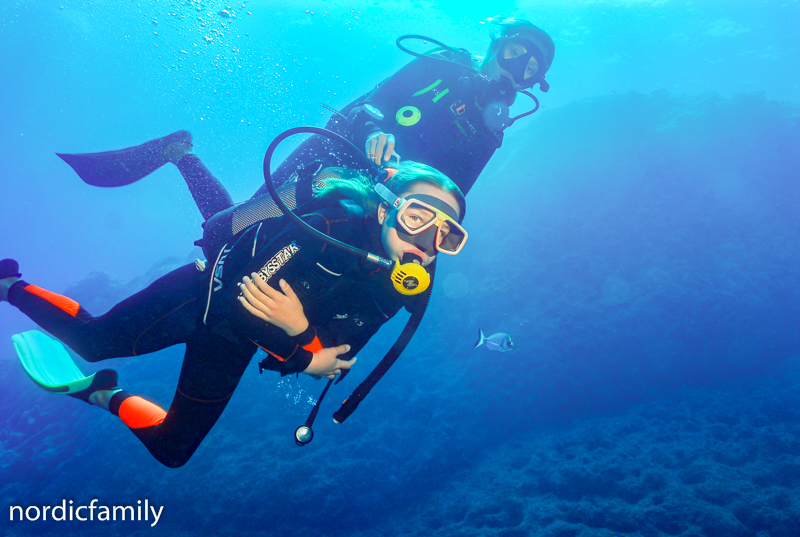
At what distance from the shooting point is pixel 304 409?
44.7 ft

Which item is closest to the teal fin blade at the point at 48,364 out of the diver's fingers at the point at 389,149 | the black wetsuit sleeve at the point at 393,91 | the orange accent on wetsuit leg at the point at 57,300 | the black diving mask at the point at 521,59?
the orange accent on wetsuit leg at the point at 57,300

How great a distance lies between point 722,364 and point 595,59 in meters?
27.9

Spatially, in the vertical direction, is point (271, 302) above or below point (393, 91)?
below

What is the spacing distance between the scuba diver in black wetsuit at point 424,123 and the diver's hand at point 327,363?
6.90 ft

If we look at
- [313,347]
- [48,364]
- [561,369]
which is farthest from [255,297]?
[561,369]

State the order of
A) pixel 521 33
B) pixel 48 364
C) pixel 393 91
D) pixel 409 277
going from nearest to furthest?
1. pixel 409 277
2. pixel 48 364
3. pixel 393 91
4. pixel 521 33

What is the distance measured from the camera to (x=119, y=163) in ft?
12.1

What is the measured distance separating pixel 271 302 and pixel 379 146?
6.69 feet

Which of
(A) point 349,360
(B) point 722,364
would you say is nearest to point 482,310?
(B) point 722,364

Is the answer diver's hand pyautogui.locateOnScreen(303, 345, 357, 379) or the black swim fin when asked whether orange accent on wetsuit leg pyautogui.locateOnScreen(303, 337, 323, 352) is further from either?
the black swim fin

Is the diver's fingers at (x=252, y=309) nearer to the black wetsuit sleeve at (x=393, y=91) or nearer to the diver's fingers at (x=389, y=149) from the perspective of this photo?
the diver's fingers at (x=389, y=149)

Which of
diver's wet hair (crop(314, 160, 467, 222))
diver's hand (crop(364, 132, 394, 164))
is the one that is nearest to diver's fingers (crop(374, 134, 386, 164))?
diver's hand (crop(364, 132, 394, 164))

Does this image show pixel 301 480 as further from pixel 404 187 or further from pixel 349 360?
pixel 404 187

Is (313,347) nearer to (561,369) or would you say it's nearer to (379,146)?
(379,146)
